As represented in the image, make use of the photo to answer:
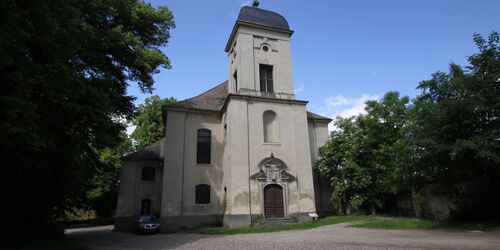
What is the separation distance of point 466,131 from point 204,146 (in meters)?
16.6

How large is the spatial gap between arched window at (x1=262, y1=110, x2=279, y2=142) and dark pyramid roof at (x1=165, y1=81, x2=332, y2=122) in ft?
13.5

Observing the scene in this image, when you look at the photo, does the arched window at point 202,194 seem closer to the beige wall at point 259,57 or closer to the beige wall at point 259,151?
the beige wall at point 259,151

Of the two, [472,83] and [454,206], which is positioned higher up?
[472,83]

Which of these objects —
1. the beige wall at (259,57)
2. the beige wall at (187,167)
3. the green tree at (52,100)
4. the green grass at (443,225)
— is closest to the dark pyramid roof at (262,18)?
the beige wall at (259,57)

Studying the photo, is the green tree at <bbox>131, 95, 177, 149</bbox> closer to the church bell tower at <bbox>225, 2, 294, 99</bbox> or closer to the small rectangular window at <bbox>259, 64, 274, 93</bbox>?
the church bell tower at <bbox>225, 2, 294, 99</bbox>

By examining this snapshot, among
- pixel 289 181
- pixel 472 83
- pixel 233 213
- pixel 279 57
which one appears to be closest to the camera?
pixel 472 83

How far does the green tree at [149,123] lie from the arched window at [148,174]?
9717 mm

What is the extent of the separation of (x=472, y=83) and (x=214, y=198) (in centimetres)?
1681

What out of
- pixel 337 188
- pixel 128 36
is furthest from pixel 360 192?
pixel 128 36

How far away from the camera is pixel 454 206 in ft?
49.7

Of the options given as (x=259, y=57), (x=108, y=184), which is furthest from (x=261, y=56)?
(x=108, y=184)

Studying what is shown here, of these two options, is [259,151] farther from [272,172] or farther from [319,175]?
[319,175]

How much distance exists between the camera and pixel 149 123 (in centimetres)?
3647

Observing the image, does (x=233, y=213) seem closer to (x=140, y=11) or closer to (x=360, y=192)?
(x=360, y=192)
